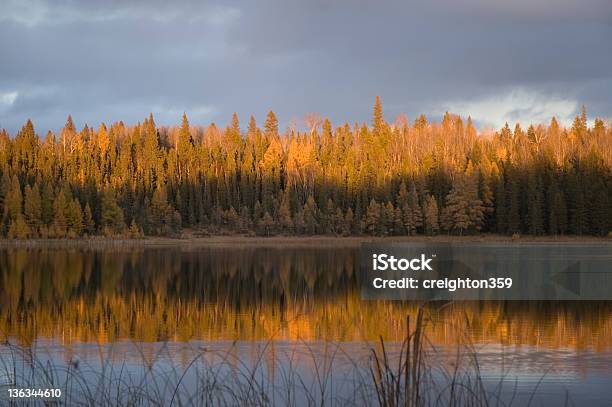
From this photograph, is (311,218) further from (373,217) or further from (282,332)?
(282,332)

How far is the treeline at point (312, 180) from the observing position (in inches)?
4045

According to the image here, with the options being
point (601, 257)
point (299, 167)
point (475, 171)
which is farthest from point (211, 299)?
point (299, 167)

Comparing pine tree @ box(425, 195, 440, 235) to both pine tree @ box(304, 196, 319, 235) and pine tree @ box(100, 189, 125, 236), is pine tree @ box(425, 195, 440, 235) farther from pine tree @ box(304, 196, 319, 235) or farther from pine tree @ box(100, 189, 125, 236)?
pine tree @ box(100, 189, 125, 236)

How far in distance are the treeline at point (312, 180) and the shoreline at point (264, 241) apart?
6.38 feet

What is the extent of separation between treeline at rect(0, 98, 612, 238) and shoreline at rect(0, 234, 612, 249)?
1.94 meters

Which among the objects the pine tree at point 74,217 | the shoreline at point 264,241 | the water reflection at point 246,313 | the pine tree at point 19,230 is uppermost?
the pine tree at point 74,217

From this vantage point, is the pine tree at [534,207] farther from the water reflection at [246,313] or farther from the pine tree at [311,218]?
the water reflection at [246,313]

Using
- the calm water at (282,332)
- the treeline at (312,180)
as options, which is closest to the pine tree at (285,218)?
the treeline at (312,180)

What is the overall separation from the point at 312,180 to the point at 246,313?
99.9 m

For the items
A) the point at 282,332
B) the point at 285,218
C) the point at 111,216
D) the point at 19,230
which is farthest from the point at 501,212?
the point at 282,332

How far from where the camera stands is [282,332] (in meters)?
22.2

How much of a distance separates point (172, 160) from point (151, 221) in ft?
89.0

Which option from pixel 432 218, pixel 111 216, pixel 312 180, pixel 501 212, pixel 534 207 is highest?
pixel 312 180

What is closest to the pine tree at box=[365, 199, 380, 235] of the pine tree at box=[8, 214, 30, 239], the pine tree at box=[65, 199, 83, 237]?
the pine tree at box=[65, 199, 83, 237]
